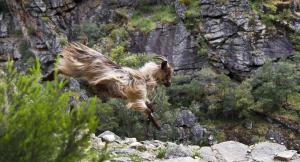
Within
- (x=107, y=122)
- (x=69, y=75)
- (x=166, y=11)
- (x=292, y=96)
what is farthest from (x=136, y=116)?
(x=69, y=75)

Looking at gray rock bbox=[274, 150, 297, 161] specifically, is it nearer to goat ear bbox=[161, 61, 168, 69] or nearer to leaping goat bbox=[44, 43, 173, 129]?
leaping goat bbox=[44, 43, 173, 129]

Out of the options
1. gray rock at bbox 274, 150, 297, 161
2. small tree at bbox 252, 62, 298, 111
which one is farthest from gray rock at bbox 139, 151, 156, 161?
small tree at bbox 252, 62, 298, 111

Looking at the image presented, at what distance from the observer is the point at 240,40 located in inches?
1293

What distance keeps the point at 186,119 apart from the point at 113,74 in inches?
Answer: 885

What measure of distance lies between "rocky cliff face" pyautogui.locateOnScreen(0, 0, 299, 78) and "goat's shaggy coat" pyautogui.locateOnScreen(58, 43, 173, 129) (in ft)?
93.8

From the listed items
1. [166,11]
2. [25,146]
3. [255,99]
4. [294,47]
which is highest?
[25,146]

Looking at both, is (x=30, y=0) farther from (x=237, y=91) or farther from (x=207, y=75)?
(x=237, y=91)

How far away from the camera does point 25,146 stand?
10.5 feet

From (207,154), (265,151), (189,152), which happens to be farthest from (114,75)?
(265,151)

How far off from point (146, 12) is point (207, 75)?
8.14 meters

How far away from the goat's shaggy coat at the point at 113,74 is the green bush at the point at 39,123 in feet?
4.14

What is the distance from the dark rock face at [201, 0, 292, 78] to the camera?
32.7 meters

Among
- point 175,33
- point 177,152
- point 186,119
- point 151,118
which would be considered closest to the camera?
point 151,118

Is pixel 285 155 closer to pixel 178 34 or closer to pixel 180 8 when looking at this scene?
pixel 178 34
